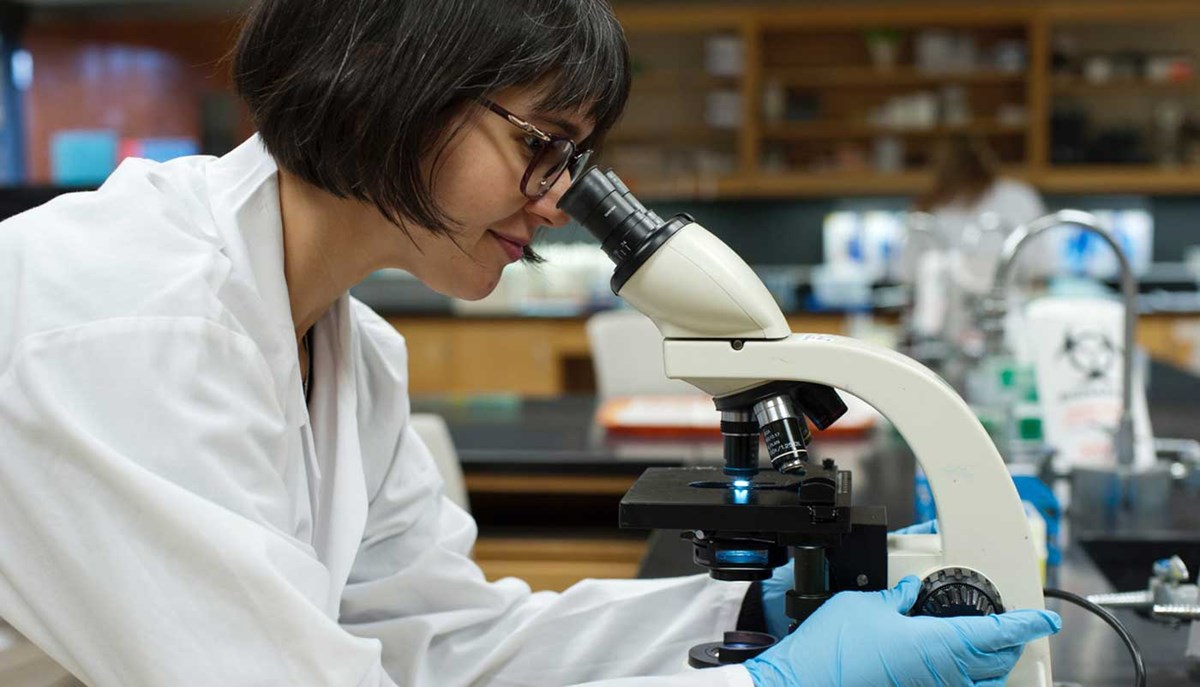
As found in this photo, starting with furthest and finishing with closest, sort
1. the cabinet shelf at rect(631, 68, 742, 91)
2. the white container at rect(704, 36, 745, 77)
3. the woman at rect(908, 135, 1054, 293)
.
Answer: the cabinet shelf at rect(631, 68, 742, 91)
the white container at rect(704, 36, 745, 77)
the woman at rect(908, 135, 1054, 293)

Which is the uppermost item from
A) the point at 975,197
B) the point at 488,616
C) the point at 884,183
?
the point at 884,183

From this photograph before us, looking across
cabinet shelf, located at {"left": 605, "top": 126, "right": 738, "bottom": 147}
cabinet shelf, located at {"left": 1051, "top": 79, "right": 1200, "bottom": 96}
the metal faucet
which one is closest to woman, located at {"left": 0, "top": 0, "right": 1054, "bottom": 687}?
the metal faucet

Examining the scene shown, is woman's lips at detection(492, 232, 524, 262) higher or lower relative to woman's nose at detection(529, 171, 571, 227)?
lower

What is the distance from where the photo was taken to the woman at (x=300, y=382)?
0.91m

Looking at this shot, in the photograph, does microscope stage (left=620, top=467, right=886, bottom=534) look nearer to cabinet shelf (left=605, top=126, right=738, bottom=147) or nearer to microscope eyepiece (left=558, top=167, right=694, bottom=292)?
microscope eyepiece (left=558, top=167, right=694, bottom=292)

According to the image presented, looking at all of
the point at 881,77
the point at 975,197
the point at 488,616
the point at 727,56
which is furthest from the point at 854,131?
the point at 488,616

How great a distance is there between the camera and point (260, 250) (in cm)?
112

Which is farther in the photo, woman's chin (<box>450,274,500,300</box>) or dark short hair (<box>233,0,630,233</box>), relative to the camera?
woman's chin (<box>450,274,500,300</box>)

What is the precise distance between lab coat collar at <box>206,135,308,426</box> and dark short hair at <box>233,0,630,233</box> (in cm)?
4

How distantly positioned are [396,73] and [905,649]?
63 centimetres

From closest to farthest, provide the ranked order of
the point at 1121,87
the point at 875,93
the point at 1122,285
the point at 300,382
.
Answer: the point at 300,382 < the point at 1122,285 < the point at 1121,87 < the point at 875,93

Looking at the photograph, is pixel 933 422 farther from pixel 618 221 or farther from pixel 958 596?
pixel 618 221

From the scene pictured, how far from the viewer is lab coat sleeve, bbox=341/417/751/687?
1354mm

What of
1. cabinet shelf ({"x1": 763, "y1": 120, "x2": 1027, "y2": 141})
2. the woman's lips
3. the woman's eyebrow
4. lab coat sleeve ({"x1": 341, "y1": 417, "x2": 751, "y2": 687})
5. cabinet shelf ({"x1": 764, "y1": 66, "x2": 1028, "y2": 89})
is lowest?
lab coat sleeve ({"x1": 341, "y1": 417, "x2": 751, "y2": 687})
